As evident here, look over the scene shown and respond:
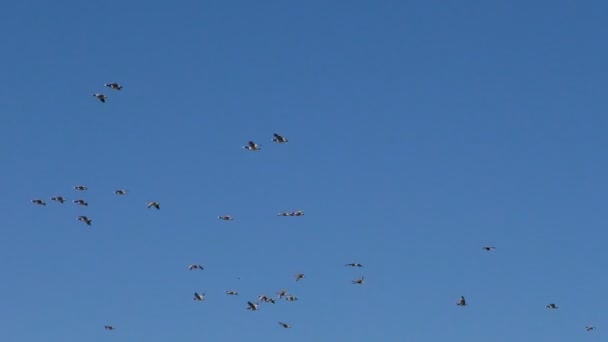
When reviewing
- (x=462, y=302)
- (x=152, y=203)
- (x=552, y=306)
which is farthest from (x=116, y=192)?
(x=552, y=306)

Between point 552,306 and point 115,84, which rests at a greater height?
point 115,84

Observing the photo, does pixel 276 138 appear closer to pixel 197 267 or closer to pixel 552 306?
pixel 197 267

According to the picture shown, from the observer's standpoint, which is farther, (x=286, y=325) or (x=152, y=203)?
(x=286, y=325)

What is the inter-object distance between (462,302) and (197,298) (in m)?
34.9

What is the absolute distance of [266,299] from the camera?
584 feet

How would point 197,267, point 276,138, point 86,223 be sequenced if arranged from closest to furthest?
point 276,138
point 86,223
point 197,267

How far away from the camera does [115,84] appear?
16362 centimetres

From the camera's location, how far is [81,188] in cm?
16750

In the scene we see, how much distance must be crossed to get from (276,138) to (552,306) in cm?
4734

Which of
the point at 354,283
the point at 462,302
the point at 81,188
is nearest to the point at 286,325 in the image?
the point at 354,283

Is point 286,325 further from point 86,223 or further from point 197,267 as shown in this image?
point 86,223

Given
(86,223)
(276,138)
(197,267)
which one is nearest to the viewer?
(276,138)

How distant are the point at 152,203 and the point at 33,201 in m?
14.9

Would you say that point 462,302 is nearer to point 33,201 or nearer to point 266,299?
point 266,299
